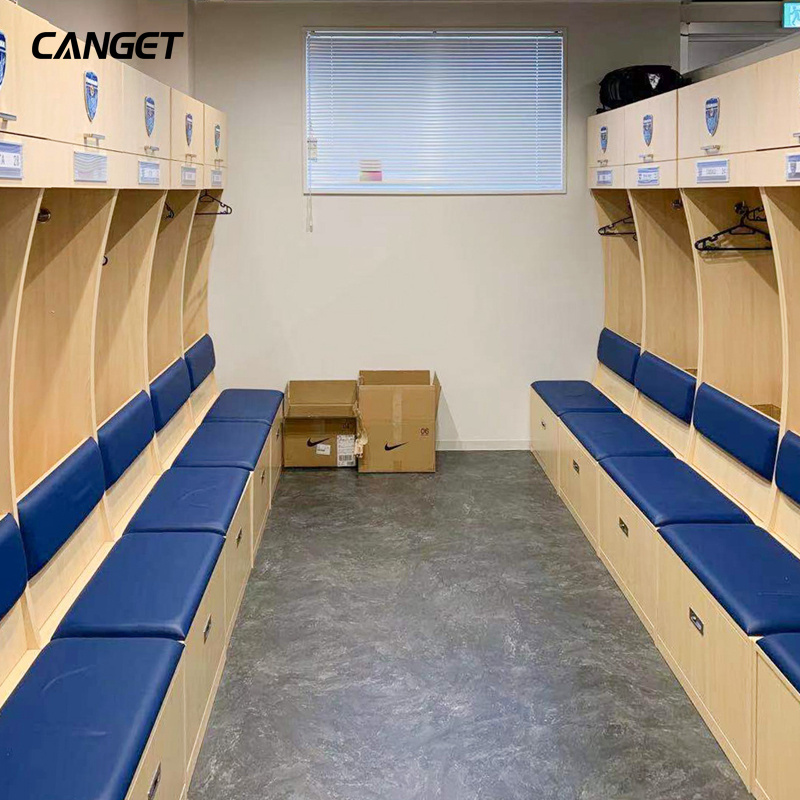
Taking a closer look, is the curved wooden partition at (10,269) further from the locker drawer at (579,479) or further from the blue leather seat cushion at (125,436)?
the locker drawer at (579,479)

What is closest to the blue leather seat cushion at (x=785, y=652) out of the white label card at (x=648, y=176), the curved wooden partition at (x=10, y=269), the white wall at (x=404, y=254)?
the curved wooden partition at (x=10, y=269)

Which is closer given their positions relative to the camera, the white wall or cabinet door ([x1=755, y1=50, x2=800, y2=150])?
cabinet door ([x1=755, y1=50, x2=800, y2=150])

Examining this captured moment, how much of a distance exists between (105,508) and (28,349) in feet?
2.25

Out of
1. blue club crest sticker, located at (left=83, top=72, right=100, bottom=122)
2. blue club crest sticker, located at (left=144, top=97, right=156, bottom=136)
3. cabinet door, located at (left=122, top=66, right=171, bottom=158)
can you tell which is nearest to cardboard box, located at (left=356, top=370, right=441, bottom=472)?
cabinet door, located at (left=122, top=66, right=171, bottom=158)

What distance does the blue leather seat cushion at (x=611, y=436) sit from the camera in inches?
205

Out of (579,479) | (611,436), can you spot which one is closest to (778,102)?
(611,436)

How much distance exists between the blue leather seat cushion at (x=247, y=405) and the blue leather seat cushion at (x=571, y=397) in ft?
5.46

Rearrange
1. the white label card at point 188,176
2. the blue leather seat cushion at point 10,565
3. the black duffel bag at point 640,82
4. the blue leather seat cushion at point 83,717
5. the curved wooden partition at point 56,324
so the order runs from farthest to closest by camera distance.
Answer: the black duffel bag at point 640,82 < the white label card at point 188,176 < the curved wooden partition at point 56,324 < the blue leather seat cushion at point 10,565 < the blue leather seat cushion at point 83,717

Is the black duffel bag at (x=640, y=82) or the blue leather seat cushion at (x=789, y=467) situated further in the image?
the black duffel bag at (x=640, y=82)

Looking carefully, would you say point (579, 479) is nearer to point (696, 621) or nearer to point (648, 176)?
point (648, 176)

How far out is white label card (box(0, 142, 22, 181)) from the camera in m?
2.41

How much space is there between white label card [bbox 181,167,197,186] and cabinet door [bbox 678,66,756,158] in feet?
7.55

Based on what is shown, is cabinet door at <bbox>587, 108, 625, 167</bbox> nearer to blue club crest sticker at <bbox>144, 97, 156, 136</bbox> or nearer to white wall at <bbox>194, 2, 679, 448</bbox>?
white wall at <bbox>194, 2, 679, 448</bbox>

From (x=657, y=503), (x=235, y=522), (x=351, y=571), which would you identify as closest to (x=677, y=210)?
(x=657, y=503)
